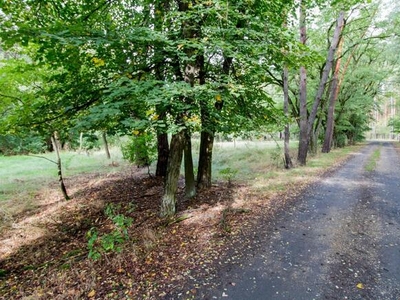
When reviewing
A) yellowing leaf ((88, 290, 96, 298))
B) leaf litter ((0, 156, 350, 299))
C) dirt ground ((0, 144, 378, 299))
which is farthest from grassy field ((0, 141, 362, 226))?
yellowing leaf ((88, 290, 96, 298))

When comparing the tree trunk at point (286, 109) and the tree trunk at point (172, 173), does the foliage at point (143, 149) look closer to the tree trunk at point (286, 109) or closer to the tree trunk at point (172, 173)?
the tree trunk at point (172, 173)

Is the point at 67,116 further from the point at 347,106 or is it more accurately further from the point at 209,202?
the point at 347,106

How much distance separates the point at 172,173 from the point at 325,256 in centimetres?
338

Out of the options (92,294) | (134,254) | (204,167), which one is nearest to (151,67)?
(204,167)

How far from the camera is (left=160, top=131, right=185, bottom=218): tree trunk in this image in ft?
18.6

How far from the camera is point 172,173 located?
582 cm

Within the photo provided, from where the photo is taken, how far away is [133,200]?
24.5 feet

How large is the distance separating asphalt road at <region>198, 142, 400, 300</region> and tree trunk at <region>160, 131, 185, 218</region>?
215cm

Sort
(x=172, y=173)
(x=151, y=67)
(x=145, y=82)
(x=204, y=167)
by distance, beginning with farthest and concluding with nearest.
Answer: (x=204, y=167)
(x=172, y=173)
(x=151, y=67)
(x=145, y=82)

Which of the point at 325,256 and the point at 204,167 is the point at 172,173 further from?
the point at 325,256

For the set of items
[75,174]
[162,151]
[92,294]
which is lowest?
[92,294]

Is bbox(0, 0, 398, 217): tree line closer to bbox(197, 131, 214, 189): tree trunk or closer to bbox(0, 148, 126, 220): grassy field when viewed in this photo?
bbox(197, 131, 214, 189): tree trunk

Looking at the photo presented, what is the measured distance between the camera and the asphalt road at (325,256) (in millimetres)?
3270

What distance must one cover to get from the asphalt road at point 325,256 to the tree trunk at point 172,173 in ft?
7.04
